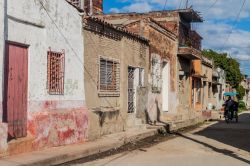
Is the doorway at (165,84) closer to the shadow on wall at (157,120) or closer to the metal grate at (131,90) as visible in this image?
the shadow on wall at (157,120)

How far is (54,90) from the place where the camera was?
1424 centimetres

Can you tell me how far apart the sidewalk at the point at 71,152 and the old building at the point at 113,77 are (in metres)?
0.76

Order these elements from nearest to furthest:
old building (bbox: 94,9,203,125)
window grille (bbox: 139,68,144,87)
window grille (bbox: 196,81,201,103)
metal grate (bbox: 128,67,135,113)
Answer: metal grate (bbox: 128,67,135,113) < window grille (bbox: 139,68,144,87) < old building (bbox: 94,9,203,125) < window grille (bbox: 196,81,201,103)

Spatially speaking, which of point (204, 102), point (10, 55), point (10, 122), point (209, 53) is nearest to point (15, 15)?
point (10, 55)

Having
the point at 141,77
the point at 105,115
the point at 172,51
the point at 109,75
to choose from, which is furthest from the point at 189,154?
the point at 172,51

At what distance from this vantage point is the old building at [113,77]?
16797 millimetres

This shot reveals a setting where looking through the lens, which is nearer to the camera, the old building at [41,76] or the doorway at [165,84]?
the old building at [41,76]

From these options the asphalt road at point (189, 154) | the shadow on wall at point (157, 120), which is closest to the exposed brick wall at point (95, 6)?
the shadow on wall at point (157, 120)

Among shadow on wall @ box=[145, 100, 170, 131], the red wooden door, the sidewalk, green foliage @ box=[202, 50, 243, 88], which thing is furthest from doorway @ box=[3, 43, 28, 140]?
green foliage @ box=[202, 50, 243, 88]

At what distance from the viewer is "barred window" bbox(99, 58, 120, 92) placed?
1816cm

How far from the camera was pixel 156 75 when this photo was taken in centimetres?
2558

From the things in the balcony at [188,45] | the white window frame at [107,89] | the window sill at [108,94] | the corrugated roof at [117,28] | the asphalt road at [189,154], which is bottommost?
the asphalt road at [189,154]

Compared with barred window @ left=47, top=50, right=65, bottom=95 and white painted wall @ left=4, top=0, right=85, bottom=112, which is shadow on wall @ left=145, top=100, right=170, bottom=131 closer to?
white painted wall @ left=4, top=0, right=85, bottom=112

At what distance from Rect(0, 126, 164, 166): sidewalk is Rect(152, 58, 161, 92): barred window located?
6583 mm
